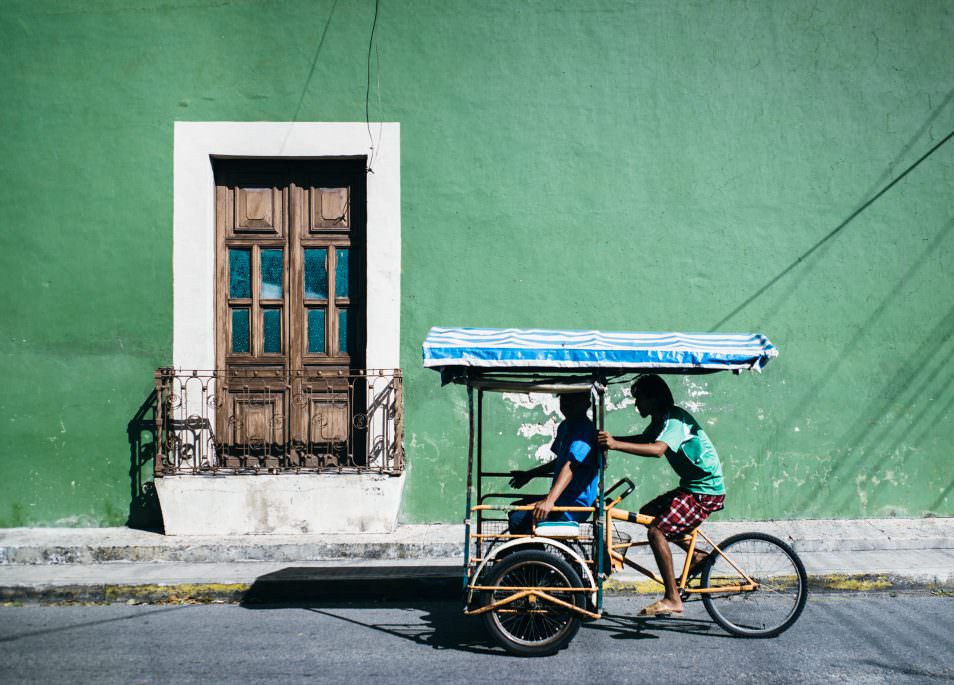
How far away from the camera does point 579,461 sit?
5.77m

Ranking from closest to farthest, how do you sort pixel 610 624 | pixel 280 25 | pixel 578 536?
pixel 578 536, pixel 610 624, pixel 280 25

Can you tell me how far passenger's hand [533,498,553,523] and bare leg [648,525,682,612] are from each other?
27.7 inches

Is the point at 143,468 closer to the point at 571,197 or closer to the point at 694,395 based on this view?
the point at 571,197

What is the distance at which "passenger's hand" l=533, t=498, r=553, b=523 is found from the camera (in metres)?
5.64

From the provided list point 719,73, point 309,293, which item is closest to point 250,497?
point 309,293

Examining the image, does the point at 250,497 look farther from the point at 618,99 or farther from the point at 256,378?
the point at 618,99

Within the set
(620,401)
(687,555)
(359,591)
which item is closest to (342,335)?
(620,401)

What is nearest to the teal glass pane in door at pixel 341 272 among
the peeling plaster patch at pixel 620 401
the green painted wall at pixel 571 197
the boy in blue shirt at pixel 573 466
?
the green painted wall at pixel 571 197

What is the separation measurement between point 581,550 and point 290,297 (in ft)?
15.2

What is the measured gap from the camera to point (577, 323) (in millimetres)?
9086

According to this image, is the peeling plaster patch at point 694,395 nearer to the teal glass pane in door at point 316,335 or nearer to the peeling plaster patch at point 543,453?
the peeling plaster patch at point 543,453

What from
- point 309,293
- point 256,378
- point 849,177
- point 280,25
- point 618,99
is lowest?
point 256,378

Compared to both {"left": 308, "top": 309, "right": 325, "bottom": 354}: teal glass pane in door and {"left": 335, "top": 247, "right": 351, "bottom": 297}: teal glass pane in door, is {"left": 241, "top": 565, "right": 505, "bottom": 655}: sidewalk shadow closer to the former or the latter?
{"left": 308, "top": 309, "right": 325, "bottom": 354}: teal glass pane in door

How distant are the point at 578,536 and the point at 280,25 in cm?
598
